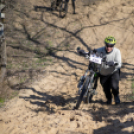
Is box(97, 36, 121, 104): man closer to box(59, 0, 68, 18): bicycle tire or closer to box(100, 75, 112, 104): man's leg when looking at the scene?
box(100, 75, 112, 104): man's leg

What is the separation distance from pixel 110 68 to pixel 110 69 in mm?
23

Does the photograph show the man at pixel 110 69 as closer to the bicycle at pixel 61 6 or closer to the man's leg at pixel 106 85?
the man's leg at pixel 106 85

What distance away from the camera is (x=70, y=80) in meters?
4.64

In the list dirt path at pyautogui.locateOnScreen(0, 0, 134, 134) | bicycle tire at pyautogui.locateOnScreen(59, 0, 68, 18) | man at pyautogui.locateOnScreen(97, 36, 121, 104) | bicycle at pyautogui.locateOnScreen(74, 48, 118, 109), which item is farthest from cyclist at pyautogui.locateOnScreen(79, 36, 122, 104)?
bicycle tire at pyautogui.locateOnScreen(59, 0, 68, 18)

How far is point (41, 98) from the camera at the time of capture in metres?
4.18

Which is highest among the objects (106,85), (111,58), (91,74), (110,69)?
(111,58)

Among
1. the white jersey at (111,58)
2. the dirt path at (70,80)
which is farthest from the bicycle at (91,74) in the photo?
the dirt path at (70,80)

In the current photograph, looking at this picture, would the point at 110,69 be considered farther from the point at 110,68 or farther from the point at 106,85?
the point at 106,85

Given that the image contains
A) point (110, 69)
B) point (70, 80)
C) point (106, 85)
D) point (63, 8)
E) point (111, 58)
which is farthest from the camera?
point (63, 8)

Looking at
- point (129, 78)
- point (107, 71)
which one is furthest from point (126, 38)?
point (107, 71)

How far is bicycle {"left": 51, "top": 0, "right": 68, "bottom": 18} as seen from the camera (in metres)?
6.01

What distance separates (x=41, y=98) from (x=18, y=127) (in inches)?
35.7

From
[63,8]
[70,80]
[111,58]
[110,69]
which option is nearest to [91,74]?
[110,69]

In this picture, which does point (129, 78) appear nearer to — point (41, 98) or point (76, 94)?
→ point (76, 94)
